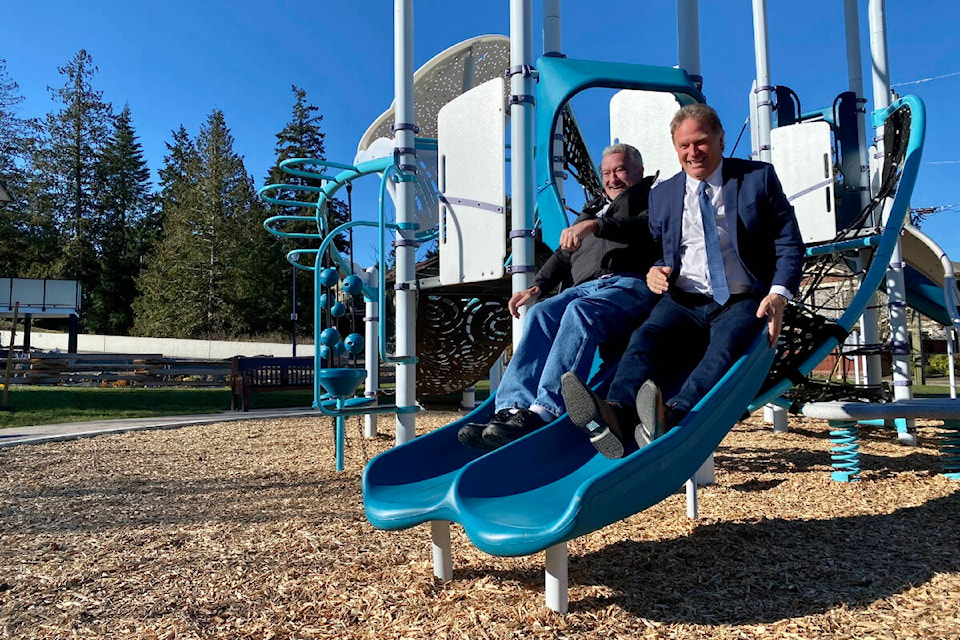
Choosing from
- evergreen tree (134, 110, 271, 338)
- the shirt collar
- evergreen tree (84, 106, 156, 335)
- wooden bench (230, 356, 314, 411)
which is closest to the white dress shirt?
the shirt collar

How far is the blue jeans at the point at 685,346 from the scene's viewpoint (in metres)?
2.34

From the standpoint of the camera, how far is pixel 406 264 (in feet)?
15.9

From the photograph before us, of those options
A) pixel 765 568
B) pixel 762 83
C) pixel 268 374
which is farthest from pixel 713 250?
pixel 268 374

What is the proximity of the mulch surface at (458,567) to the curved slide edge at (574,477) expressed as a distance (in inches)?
17.1

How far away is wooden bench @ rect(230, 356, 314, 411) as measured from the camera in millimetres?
11320

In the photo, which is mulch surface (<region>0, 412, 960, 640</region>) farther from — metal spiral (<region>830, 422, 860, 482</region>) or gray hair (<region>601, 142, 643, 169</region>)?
gray hair (<region>601, 142, 643, 169</region>)

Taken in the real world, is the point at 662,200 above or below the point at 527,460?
above

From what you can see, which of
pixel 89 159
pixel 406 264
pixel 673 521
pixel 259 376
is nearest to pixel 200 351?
pixel 259 376

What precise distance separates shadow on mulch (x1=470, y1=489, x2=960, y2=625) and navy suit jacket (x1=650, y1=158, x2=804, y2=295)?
1.15m

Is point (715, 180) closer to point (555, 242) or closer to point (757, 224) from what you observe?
point (757, 224)

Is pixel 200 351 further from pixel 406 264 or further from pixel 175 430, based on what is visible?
pixel 406 264

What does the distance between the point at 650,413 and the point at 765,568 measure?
111 cm

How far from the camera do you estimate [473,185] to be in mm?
4770

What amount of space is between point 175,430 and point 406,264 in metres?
4.92
